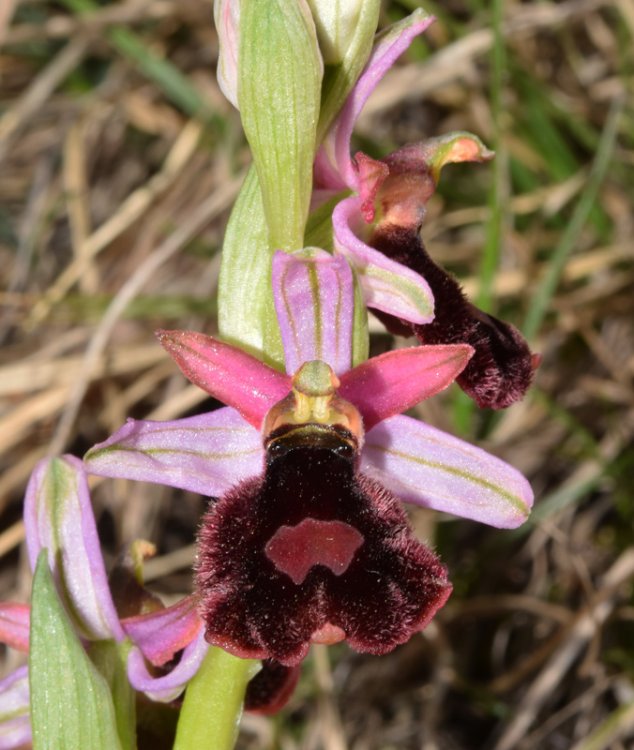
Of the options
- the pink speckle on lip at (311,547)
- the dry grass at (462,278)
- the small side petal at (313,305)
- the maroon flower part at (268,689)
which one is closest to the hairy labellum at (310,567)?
the pink speckle on lip at (311,547)

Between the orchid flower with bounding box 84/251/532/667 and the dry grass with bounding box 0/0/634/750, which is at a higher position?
the orchid flower with bounding box 84/251/532/667

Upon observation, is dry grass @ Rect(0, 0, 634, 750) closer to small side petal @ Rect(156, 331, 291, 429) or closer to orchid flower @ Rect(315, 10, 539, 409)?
orchid flower @ Rect(315, 10, 539, 409)

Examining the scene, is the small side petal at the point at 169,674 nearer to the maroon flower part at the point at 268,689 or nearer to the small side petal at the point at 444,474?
the maroon flower part at the point at 268,689

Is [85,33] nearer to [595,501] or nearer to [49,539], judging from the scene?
[595,501]

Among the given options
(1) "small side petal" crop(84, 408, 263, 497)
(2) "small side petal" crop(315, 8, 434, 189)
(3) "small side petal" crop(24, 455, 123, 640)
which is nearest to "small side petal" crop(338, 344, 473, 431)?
(1) "small side petal" crop(84, 408, 263, 497)

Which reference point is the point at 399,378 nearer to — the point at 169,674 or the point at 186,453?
the point at 186,453

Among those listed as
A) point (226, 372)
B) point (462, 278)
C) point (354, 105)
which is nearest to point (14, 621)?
point (226, 372)

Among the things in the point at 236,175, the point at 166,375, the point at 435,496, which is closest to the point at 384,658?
the point at 166,375
